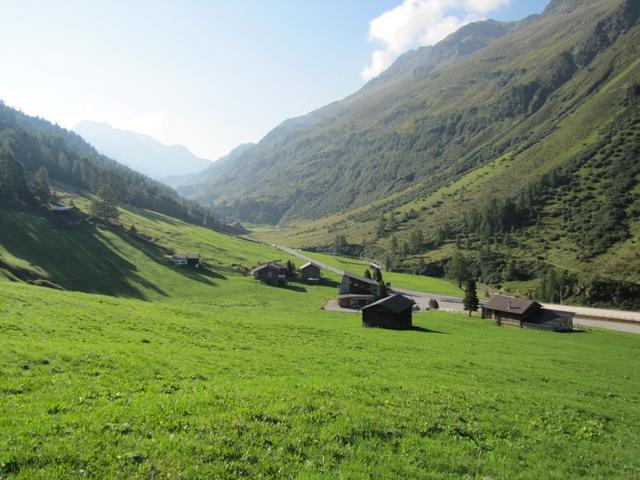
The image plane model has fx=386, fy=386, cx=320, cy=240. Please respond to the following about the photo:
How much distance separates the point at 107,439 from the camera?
10.7m

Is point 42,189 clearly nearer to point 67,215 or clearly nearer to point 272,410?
point 67,215

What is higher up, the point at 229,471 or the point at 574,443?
the point at 229,471

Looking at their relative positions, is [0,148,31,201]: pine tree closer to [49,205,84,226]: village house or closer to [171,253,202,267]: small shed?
[49,205,84,226]: village house

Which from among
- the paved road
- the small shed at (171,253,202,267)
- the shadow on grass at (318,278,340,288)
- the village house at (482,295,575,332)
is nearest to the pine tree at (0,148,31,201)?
the small shed at (171,253,202,267)

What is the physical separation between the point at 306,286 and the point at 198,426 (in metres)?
104

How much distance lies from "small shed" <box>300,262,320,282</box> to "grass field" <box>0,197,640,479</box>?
85166 mm

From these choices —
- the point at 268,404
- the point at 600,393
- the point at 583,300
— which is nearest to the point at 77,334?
the point at 268,404

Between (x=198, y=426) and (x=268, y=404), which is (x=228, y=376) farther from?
(x=198, y=426)

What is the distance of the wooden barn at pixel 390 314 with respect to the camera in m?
62.1

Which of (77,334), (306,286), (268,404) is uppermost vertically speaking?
(268,404)

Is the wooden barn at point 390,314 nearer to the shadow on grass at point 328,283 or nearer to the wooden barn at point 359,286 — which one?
the wooden barn at point 359,286

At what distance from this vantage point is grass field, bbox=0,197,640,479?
10469 millimetres

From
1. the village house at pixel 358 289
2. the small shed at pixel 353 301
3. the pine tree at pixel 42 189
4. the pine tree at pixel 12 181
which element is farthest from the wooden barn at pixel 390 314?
the pine tree at pixel 42 189

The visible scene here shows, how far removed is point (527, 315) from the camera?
80.8 meters
